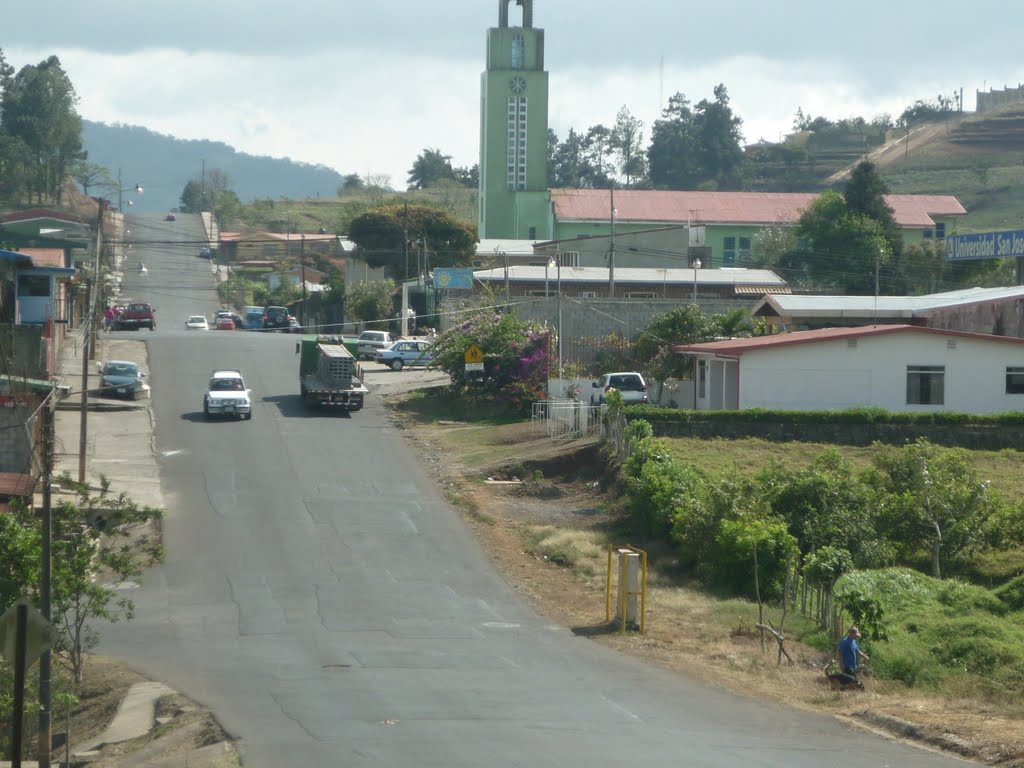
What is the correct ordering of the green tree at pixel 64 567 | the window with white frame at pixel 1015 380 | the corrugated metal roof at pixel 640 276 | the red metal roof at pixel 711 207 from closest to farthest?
the green tree at pixel 64 567, the window with white frame at pixel 1015 380, the corrugated metal roof at pixel 640 276, the red metal roof at pixel 711 207

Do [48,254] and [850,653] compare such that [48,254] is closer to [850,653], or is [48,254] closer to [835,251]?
[850,653]

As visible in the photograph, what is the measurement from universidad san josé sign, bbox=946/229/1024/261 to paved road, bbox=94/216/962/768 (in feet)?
108

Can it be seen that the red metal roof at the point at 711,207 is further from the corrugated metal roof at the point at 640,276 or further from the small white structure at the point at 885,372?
the small white structure at the point at 885,372

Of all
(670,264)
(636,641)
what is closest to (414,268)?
(670,264)

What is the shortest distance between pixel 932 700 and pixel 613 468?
63.4ft

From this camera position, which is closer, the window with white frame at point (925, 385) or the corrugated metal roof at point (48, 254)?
the window with white frame at point (925, 385)

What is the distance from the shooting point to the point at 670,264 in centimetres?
9775

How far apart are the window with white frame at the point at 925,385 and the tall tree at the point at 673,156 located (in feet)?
435

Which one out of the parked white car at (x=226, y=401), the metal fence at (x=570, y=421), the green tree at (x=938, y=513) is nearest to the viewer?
the green tree at (x=938, y=513)

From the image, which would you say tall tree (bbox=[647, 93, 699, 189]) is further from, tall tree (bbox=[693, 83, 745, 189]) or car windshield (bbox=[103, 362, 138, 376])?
car windshield (bbox=[103, 362, 138, 376])

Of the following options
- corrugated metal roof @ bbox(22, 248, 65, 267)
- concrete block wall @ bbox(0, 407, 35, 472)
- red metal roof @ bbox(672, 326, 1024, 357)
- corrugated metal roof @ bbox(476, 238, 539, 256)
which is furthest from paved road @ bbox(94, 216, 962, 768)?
corrugated metal roof @ bbox(476, 238, 539, 256)

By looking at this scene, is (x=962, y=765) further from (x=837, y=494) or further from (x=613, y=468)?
(x=613, y=468)

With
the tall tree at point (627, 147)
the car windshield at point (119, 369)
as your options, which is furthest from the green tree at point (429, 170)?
the car windshield at point (119, 369)

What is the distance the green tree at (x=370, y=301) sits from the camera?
8425 centimetres
